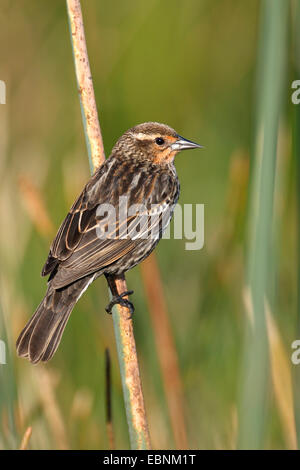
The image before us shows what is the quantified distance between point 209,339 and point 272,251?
1390 millimetres

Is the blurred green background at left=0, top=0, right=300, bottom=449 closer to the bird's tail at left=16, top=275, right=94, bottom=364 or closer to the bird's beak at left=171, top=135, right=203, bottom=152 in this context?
the bird's tail at left=16, top=275, right=94, bottom=364

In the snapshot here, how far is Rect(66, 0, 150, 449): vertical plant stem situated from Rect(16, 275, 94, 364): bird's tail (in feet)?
0.94

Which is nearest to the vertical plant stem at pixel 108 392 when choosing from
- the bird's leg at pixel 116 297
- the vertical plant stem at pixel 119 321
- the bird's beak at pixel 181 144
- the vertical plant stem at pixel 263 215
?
the vertical plant stem at pixel 119 321

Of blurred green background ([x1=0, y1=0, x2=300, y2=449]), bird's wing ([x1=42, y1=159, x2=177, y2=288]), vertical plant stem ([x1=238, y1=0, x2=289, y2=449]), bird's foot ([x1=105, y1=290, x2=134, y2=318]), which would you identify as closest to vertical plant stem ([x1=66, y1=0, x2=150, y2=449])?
bird's foot ([x1=105, y1=290, x2=134, y2=318])

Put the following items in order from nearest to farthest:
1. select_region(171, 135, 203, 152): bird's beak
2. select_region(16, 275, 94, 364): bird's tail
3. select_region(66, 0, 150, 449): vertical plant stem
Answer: select_region(66, 0, 150, 449): vertical plant stem < select_region(16, 275, 94, 364): bird's tail < select_region(171, 135, 203, 152): bird's beak

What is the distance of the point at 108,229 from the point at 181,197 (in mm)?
970

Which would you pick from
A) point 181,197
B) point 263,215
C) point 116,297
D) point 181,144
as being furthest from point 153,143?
point 263,215

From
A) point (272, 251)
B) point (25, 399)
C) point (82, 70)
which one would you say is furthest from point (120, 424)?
point (272, 251)

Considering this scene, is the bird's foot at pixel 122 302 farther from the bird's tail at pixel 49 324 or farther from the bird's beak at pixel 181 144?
→ the bird's beak at pixel 181 144

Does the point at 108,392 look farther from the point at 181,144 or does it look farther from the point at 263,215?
the point at 181,144

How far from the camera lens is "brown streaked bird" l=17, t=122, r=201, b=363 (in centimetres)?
→ 250

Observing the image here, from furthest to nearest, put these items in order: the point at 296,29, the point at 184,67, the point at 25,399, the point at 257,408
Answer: the point at 184,67
the point at 25,399
the point at 296,29
the point at 257,408

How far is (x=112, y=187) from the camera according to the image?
283 centimetres

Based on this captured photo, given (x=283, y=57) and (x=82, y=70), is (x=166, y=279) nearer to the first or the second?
(x=82, y=70)
